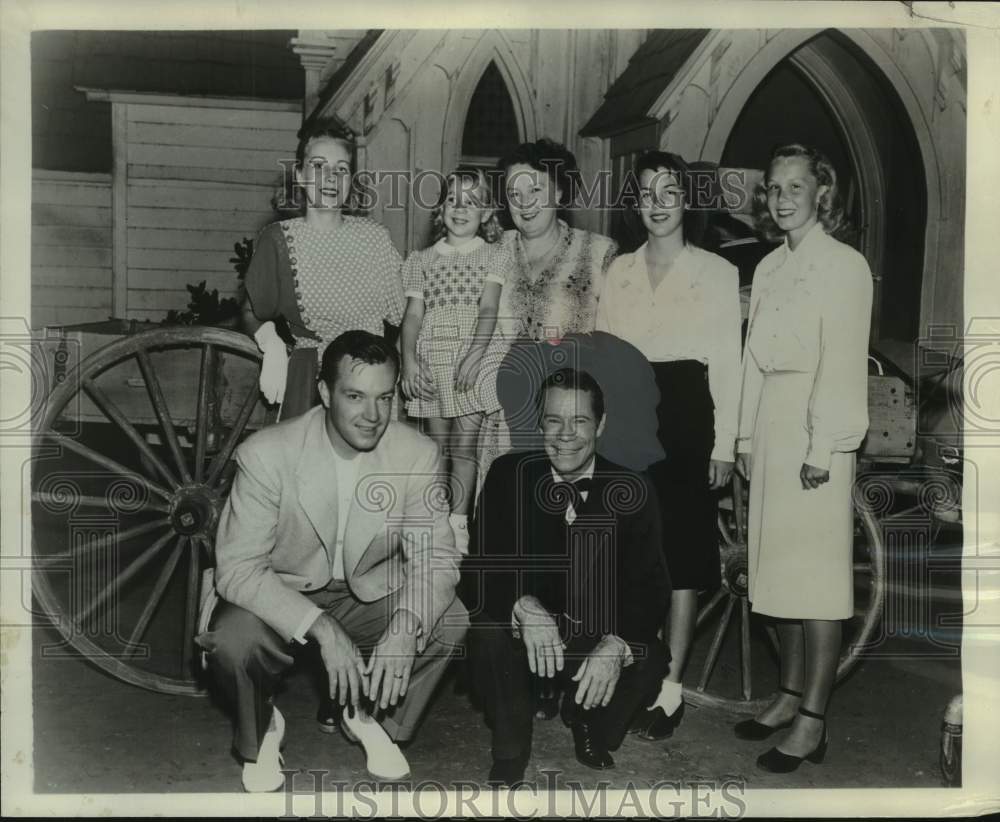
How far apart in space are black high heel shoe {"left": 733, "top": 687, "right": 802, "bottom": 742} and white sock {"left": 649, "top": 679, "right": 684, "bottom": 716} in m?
0.26

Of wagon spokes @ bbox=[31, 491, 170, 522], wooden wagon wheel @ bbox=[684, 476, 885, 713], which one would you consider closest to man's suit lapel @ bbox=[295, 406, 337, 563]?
wagon spokes @ bbox=[31, 491, 170, 522]

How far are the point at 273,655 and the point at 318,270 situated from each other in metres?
1.50

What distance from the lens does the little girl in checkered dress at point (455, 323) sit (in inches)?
187

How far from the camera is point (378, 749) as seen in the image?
463cm

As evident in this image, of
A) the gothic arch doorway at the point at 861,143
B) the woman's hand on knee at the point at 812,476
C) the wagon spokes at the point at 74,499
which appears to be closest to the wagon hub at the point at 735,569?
the woman's hand on knee at the point at 812,476

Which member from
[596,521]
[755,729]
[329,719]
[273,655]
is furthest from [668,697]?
[273,655]

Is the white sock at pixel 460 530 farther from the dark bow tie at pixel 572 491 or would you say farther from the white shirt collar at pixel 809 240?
the white shirt collar at pixel 809 240

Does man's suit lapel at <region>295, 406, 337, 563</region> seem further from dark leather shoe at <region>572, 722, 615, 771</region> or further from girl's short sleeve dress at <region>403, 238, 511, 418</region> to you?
dark leather shoe at <region>572, 722, 615, 771</region>

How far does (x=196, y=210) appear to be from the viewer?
4.81m

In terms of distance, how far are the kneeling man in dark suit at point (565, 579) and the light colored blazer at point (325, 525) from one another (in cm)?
20

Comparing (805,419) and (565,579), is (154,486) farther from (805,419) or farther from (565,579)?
(805,419)

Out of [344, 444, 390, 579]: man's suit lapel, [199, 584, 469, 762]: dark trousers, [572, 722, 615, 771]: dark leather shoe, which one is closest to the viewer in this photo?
[199, 584, 469, 762]: dark trousers

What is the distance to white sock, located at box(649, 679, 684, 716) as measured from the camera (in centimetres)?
485

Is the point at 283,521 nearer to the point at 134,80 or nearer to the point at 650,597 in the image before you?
the point at 650,597
